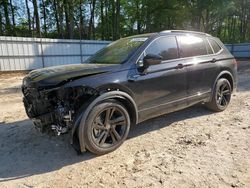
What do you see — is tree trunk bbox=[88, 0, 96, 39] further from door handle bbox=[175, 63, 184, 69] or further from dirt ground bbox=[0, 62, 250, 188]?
door handle bbox=[175, 63, 184, 69]

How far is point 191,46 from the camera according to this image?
502cm

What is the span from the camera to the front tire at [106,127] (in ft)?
11.6

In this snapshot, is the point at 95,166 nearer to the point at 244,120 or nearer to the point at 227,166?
the point at 227,166

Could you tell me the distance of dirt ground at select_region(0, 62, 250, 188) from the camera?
3004mm

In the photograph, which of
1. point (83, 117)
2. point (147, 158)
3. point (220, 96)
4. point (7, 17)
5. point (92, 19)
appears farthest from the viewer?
point (92, 19)

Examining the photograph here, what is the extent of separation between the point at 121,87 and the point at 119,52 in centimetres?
91

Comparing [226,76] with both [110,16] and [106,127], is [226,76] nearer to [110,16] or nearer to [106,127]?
[106,127]

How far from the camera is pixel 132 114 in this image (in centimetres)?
407

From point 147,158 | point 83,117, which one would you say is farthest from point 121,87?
point 147,158

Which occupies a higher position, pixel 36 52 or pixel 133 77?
pixel 36 52

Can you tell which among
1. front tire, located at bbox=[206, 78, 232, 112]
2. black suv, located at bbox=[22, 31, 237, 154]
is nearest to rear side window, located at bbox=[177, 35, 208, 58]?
black suv, located at bbox=[22, 31, 237, 154]

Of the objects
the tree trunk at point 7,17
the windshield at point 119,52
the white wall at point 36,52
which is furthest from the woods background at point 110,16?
the windshield at point 119,52

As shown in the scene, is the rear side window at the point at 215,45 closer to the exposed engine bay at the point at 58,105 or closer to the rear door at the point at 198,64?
the rear door at the point at 198,64

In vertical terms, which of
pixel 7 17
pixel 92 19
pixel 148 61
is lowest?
pixel 148 61
